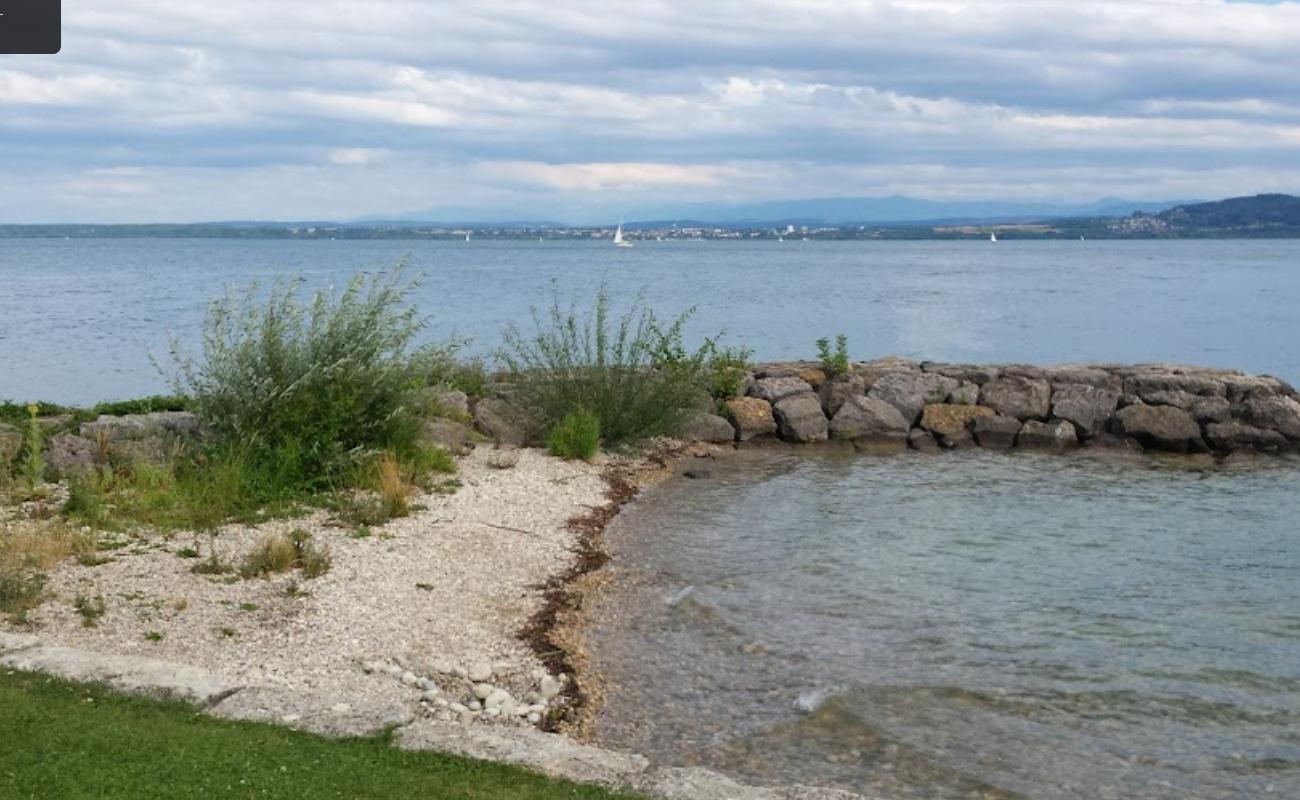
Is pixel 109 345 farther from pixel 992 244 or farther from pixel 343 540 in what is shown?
pixel 992 244

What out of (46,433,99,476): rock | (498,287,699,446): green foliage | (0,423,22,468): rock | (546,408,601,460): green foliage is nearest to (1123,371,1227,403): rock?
(498,287,699,446): green foliage

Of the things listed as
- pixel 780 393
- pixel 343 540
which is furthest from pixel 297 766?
pixel 780 393

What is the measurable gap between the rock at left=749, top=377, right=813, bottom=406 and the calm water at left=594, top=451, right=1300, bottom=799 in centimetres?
354

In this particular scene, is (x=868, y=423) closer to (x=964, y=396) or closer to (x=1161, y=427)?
(x=964, y=396)

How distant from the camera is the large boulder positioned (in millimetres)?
19703

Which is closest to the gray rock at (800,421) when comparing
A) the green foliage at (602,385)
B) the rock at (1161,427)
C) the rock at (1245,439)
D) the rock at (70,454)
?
the green foliage at (602,385)

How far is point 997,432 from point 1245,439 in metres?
3.42

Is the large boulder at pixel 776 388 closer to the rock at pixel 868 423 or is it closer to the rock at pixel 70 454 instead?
the rock at pixel 868 423

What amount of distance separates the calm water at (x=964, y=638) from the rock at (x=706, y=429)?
7.75ft

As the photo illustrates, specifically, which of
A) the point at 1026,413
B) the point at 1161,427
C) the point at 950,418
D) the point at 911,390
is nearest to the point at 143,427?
the point at 911,390

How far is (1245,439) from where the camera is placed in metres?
18.8

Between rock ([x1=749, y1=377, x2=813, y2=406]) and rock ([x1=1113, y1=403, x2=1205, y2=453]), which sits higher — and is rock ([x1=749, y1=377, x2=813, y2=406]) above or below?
above

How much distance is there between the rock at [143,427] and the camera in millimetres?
13320

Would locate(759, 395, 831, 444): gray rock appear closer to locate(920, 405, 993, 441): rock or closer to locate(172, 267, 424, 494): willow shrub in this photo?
locate(920, 405, 993, 441): rock
